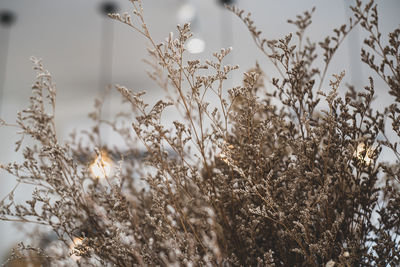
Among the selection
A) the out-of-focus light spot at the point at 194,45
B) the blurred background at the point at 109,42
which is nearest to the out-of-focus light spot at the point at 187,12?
the blurred background at the point at 109,42

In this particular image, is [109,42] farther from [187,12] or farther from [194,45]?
[194,45]

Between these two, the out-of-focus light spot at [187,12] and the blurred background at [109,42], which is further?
the out-of-focus light spot at [187,12]

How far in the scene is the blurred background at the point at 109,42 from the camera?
1754 mm

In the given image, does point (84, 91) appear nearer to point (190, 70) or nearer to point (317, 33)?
point (317, 33)

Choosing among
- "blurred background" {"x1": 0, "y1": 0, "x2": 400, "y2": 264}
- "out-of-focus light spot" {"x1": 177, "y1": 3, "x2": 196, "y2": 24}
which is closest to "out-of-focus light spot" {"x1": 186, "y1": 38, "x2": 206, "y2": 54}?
"blurred background" {"x1": 0, "y1": 0, "x2": 400, "y2": 264}

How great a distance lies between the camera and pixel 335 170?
18.9 inches

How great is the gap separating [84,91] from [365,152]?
8.91ft

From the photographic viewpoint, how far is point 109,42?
7.88 ft

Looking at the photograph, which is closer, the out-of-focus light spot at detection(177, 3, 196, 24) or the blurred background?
the blurred background

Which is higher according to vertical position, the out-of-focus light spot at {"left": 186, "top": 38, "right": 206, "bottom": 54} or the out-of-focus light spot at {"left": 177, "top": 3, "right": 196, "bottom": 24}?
the out-of-focus light spot at {"left": 177, "top": 3, "right": 196, "bottom": 24}

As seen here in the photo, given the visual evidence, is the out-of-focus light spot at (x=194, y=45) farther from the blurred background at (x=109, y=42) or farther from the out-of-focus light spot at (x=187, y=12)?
the out-of-focus light spot at (x=187, y=12)

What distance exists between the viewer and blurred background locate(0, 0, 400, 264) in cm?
175

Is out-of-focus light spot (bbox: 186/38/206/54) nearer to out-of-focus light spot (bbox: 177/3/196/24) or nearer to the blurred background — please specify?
the blurred background

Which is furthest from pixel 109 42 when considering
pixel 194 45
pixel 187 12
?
pixel 194 45
